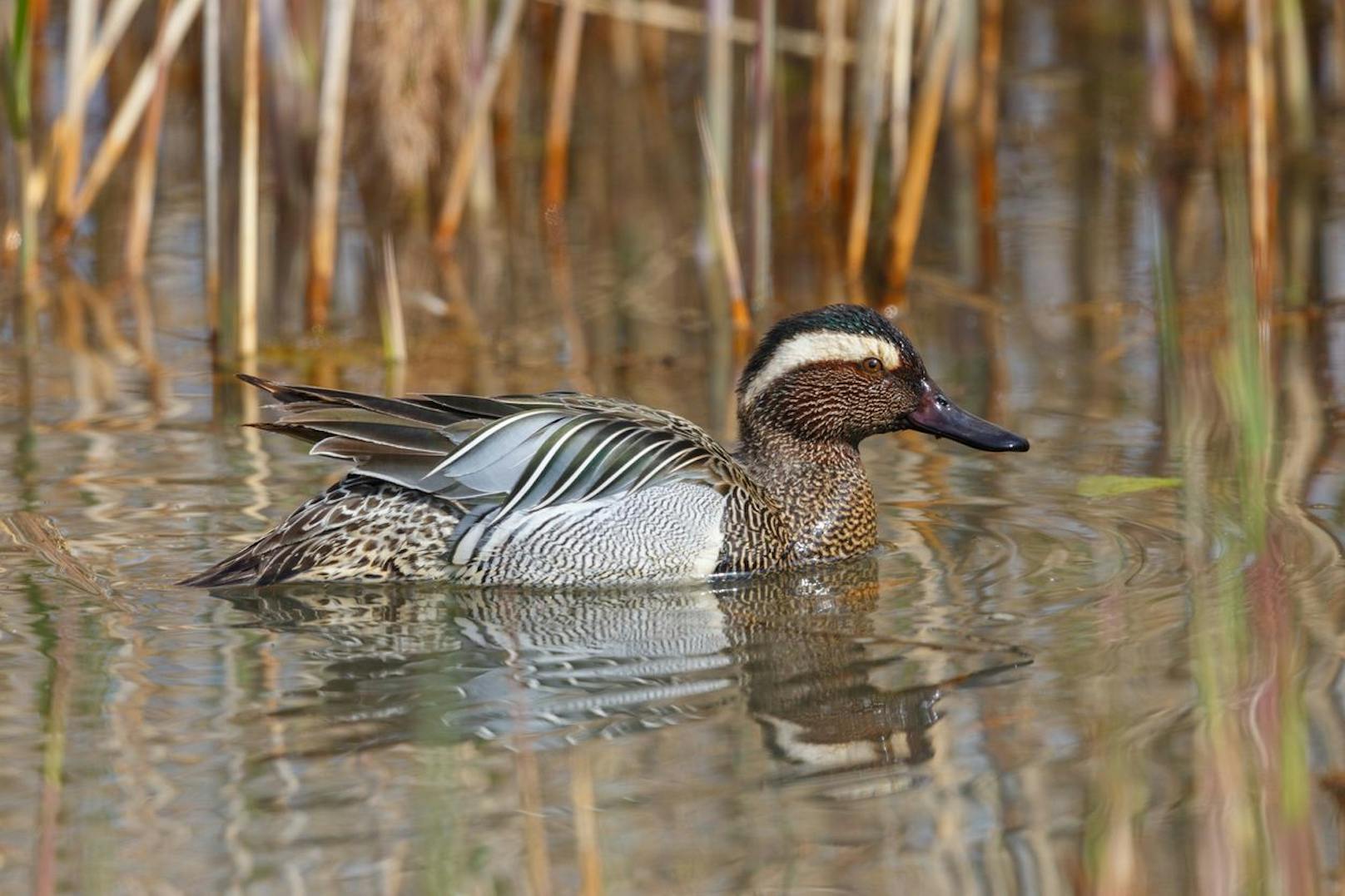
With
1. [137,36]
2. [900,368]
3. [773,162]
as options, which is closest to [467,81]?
[773,162]

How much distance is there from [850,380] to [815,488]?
346 mm

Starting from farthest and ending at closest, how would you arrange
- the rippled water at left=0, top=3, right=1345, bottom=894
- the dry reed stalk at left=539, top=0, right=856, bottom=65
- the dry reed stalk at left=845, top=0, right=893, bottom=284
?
1. the dry reed stalk at left=539, top=0, right=856, bottom=65
2. the dry reed stalk at left=845, top=0, right=893, bottom=284
3. the rippled water at left=0, top=3, right=1345, bottom=894

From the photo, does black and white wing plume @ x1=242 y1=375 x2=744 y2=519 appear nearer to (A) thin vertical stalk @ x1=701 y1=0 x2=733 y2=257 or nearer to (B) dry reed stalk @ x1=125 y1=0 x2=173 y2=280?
(A) thin vertical stalk @ x1=701 y1=0 x2=733 y2=257

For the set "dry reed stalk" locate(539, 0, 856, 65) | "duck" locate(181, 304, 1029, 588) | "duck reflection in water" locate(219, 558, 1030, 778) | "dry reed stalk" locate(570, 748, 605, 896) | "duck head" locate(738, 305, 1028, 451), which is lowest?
"dry reed stalk" locate(570, 748, 605, 896)

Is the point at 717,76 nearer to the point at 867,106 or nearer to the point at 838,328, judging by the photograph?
the point at 867,106

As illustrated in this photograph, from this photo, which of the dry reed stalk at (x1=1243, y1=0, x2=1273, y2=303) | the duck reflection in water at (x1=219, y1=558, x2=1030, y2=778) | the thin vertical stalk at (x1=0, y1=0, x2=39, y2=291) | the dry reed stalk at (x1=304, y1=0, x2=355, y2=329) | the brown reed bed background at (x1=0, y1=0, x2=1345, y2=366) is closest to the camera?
the duck reflection in water at (x1=219, y1=558, x2=1030, y2=778)

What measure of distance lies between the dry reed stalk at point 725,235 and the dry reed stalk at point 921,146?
790 mm

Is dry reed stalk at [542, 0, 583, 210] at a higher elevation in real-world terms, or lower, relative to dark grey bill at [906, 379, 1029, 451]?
higher

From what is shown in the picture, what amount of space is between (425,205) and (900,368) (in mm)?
4750

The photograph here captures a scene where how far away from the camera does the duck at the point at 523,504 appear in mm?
5617

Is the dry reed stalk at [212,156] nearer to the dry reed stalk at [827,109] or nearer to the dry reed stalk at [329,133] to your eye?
the dry reed stalk at [329,133]

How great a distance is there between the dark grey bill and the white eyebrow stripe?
0.48 feet

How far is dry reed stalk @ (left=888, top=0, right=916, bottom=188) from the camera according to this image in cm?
835

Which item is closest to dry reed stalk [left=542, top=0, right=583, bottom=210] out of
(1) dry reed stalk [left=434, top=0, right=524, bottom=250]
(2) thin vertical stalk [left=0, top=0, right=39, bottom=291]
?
(1) dry reed stalk [left=434, top=0, right=524, bottom=250]
